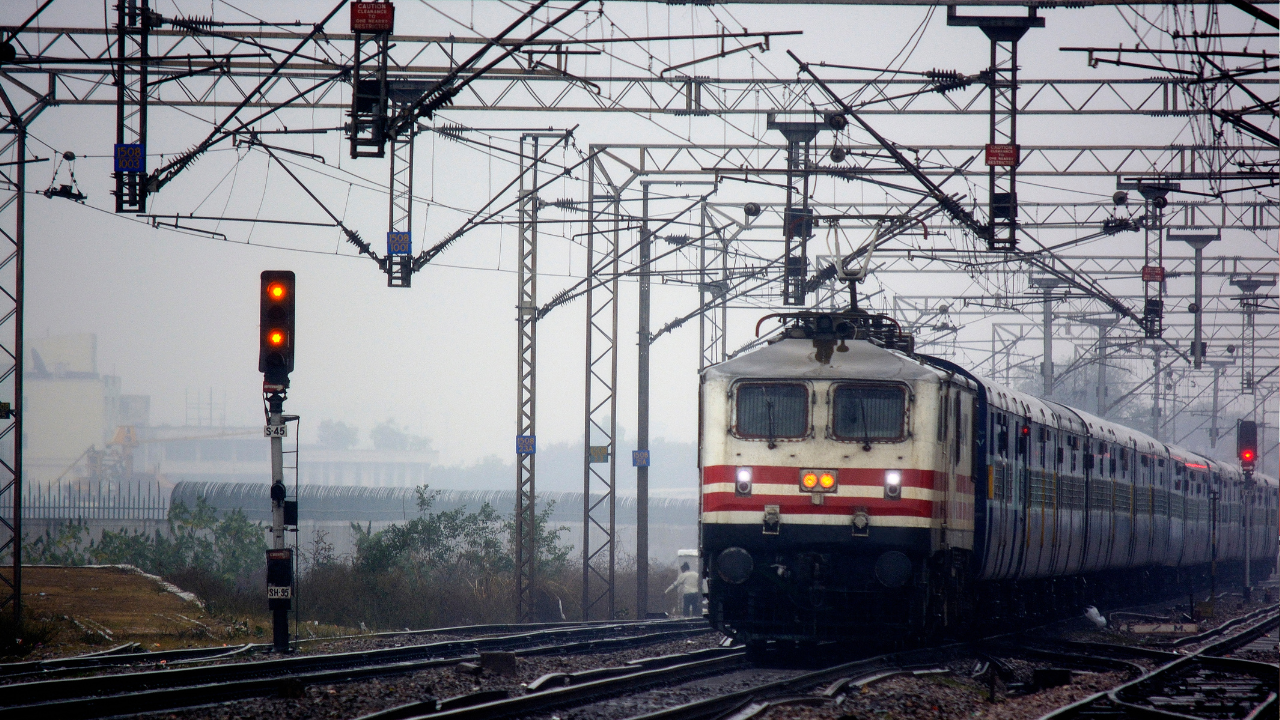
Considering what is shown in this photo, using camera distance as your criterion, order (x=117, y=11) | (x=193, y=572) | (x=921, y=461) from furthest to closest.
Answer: (x=193, y=572) → (x=117, y=11) → (x=921, y=461)

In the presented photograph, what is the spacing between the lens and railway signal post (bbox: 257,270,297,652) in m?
15.7

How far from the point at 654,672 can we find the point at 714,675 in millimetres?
999

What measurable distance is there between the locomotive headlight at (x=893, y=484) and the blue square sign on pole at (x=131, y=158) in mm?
10670

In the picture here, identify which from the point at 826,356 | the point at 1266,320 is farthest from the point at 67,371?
the point at 826,356

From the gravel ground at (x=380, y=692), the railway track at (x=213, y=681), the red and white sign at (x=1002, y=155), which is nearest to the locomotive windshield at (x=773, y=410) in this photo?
the gravel ground at (x=380, y=692)

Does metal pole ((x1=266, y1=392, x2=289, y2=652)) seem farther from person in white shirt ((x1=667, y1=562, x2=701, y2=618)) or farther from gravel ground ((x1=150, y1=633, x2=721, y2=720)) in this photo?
person in white shirt ((x1=667, y1=562, x2=701, y2=618))

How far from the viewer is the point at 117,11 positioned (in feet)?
60.4

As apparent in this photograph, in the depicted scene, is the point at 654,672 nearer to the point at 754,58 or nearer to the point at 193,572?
the point at 754,58

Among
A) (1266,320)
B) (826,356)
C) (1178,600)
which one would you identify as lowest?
(1178,600)

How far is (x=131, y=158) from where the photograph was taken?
60.3ft

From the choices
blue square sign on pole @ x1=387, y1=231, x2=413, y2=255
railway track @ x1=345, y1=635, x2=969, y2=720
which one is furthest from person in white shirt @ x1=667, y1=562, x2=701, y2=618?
railway track @ x1=345, y1=635, x2=969, y2=720

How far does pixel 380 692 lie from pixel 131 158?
32.0ft

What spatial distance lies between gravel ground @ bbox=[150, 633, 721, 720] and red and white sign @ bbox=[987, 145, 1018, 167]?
33.2 ft

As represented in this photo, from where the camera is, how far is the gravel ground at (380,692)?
1036 centimetres
